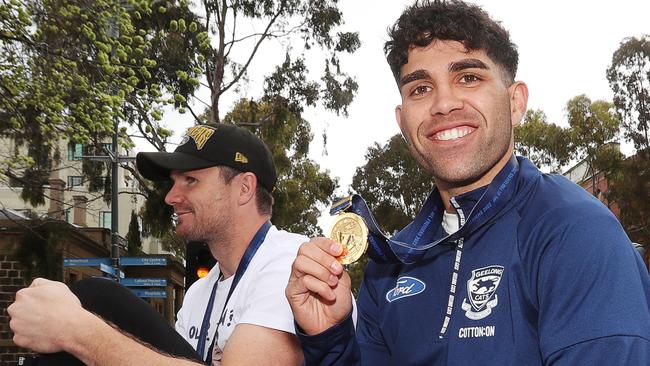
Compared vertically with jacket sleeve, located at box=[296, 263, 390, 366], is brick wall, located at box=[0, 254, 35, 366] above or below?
below

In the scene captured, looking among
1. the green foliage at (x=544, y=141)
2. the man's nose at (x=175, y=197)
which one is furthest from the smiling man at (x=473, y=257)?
the green foliage at (x=544, y=141)

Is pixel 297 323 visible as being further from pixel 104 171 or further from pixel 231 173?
pixel 104 171

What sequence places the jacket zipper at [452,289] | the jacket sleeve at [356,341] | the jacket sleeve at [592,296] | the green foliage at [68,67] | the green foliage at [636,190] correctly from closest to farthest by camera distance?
the jacket sleeve at [592,296] → the jacket zipper at [452,289] → the jacket sleeve at [356,341] → the green foliage at [68,67] → the green foliage at [636,190]

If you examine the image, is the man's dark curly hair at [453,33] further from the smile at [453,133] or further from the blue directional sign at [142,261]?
the blue directional sign at [142,261]

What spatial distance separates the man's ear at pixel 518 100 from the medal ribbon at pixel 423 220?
192 mm

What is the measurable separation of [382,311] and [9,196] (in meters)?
51.5

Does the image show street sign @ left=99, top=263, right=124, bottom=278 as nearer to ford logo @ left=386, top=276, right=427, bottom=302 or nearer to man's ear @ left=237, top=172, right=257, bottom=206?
man's ear @ left=237, top=172, right=257, bottom=206

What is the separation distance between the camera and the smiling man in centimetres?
182

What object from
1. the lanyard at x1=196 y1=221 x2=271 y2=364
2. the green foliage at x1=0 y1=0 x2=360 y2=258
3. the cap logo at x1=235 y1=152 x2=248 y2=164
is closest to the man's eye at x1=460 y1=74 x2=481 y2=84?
the lanyard at x1=196 y1=221 x2=271 y2=364

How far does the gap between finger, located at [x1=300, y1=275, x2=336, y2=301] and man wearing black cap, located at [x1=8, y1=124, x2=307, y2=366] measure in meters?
0.85

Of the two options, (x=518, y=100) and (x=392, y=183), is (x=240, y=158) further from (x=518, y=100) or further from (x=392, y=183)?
(x=392, y=183)

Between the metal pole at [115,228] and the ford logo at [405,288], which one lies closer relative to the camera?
the ford logo at [405,288]

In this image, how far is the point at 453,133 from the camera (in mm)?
2443

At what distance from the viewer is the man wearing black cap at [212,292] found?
2.72 metres
